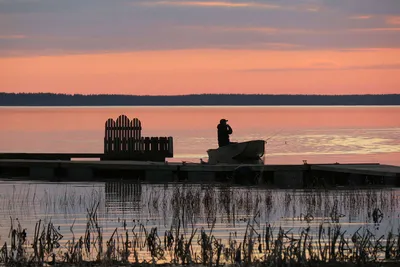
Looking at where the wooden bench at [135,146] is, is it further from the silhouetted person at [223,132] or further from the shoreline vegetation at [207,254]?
the shoreline vegetation at [207,254]

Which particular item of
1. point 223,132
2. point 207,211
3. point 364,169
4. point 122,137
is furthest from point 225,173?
point 207,211

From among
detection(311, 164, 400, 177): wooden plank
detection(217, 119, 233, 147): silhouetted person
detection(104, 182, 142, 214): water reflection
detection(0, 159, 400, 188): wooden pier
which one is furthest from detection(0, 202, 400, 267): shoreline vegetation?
detection(217, 119, 233, 147): silhouetted person

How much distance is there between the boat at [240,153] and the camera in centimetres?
3934

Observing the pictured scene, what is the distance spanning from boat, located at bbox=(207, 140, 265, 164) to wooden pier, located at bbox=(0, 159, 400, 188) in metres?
1.60

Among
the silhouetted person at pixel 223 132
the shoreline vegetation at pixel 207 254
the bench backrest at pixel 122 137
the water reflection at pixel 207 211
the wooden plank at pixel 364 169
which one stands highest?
the bench backrest at pixel 122 137

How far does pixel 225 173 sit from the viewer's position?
3772 cm

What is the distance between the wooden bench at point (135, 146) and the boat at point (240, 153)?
443 cm

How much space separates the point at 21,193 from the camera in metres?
34.3

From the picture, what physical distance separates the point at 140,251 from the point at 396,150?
223ft

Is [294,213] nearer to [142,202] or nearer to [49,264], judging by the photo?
[142,202]

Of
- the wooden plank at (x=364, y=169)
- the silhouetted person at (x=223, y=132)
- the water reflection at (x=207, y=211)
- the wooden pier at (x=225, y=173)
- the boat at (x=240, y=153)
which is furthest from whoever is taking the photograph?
the boat at (x=240, y=153)

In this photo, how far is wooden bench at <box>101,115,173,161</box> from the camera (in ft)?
144

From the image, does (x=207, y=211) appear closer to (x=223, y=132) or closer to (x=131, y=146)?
(x=223, y=132)

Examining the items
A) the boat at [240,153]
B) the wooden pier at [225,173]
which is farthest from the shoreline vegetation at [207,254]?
the boat at [240,153]
